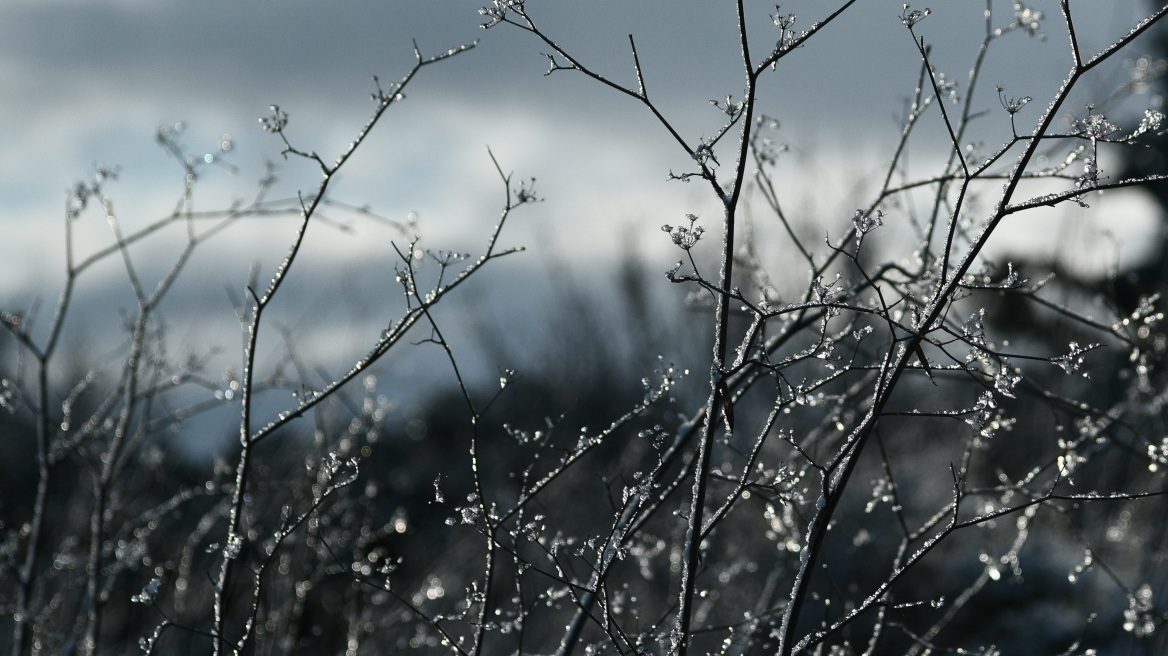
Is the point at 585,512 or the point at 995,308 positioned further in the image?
the point at 995,308

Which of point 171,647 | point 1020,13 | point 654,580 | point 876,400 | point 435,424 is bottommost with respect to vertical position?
point 876,400

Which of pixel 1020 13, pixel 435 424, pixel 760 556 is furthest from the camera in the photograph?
pixel 435 424

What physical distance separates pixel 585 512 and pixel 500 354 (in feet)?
17.1

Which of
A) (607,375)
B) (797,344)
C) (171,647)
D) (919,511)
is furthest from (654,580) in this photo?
(607,375)

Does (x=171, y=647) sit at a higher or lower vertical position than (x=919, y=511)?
lower

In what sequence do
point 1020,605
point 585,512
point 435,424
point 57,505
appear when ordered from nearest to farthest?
point 57,505
point 1020,605
point 585,512
point 435,424

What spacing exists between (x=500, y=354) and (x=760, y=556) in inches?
268

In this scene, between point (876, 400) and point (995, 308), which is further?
point (995, 308)

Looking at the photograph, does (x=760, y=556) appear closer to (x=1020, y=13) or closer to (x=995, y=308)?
(x=995, y=308)

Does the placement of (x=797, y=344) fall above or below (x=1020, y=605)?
above

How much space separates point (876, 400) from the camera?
1353 mm

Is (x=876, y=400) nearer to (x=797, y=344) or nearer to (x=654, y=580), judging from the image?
(x=654, y=580)

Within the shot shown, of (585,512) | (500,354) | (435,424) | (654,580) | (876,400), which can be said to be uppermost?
(500,354)

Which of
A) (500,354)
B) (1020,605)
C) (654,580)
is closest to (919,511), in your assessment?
(1020,605)
